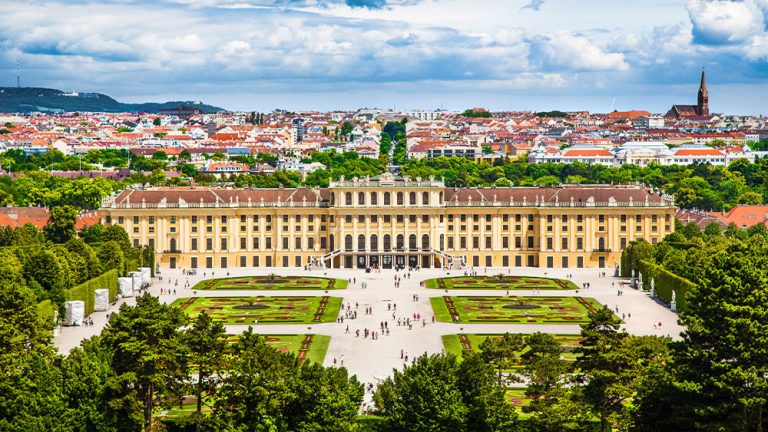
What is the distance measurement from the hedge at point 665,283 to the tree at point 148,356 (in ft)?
141

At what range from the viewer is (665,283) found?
9719 cm

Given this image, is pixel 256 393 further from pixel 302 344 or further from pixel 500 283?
pixel 500 283

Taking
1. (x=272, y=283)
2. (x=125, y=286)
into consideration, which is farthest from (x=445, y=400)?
(x=272, y=283)

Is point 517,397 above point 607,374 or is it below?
below

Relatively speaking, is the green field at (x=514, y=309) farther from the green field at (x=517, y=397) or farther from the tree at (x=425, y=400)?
the tree at (x=425, y=400)

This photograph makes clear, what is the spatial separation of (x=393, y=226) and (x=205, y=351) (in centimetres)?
6989

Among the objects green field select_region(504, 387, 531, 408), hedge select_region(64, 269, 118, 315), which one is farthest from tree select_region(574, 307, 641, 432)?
hedge select_region(64, 269, 118, 315)

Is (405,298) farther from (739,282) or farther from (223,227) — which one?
(739,282)

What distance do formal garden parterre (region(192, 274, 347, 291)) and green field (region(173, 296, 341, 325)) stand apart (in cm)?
674

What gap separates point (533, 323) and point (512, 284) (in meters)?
22.1

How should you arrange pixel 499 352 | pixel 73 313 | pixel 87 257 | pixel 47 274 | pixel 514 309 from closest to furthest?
pixel 499 352 < pixel 73 313 < pixel 47 274 < pixel 514 309 < pixel 87 257

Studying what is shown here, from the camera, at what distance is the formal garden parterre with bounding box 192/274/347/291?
106 metres

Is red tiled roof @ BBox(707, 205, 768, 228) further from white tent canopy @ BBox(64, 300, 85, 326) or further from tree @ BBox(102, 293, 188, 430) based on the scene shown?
tree @ BBox(102, 293, 188, 430)

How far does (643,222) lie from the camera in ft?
403
